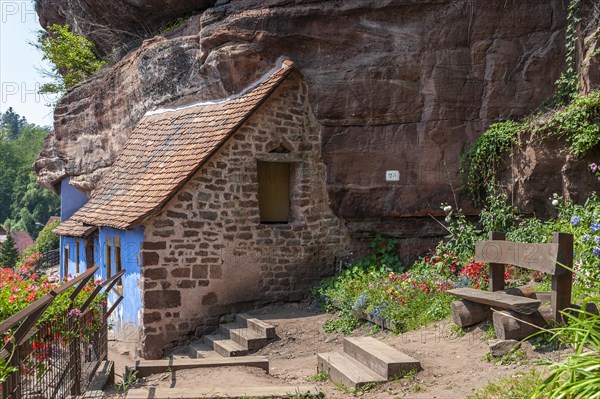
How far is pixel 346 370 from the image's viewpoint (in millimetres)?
6664

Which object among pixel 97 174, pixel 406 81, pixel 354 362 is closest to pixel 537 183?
pixel 406 81

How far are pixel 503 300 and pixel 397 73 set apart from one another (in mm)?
6151

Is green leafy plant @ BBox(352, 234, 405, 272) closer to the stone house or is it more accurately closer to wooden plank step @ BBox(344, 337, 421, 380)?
the stone house

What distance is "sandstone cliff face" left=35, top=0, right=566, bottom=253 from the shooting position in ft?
Result: 36.6

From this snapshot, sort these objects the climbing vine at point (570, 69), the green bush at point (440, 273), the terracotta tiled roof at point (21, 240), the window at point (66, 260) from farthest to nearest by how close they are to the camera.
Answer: the terracotta tiled roof at point (21, 240)
the window at point (66, 260)
the climbing vine at point (570, 69)
the green bush at point (440, 273)

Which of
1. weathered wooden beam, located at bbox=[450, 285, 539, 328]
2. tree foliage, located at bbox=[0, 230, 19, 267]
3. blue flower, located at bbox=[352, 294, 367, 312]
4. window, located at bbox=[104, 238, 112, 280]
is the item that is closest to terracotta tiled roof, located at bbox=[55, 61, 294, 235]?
window, located at bbox=[104, 238, 112, 280]

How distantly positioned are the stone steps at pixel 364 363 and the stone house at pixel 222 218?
3.96 metres

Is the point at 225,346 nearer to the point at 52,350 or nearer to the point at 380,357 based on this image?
the point at 380,357

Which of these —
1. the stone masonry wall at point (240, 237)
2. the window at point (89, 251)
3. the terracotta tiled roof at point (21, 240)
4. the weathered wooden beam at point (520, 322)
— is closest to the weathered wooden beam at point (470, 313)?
the weathered wooden beam at point (520, 322)

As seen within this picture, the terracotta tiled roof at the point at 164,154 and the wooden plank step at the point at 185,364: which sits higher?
the terracotta tiled roof at the point at 164,154

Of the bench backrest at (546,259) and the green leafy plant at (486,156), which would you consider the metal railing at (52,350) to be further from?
the green leafy plant at (486,156)

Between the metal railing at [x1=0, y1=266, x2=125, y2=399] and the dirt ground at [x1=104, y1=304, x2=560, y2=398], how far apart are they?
2.72 ft

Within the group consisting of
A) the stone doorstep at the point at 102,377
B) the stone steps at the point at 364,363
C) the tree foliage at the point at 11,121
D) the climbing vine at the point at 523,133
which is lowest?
the stone doorstep at the point at 102,377

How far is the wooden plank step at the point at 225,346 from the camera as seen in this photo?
9.53 meters
